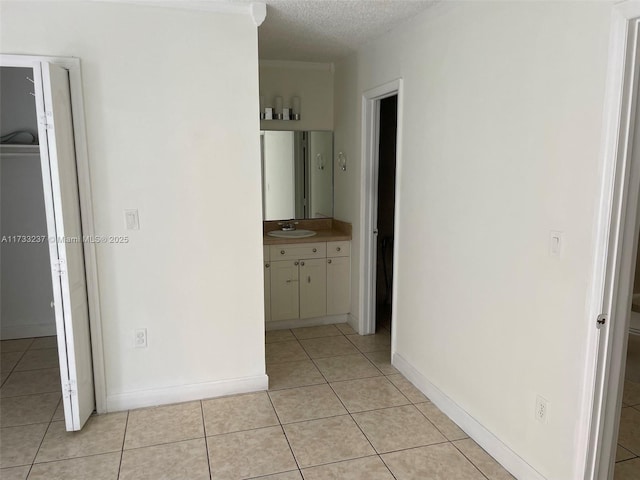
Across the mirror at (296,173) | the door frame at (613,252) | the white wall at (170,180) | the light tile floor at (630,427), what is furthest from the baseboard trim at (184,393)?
the light tile floor at (630,427)

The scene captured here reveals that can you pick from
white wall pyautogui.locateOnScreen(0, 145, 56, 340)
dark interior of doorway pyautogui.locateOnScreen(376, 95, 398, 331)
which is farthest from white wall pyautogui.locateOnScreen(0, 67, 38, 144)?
dark interior of doorway pyautogui.locateOnScreen(376, 95, 398, 331)

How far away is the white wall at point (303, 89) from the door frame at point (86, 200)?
2.00 m

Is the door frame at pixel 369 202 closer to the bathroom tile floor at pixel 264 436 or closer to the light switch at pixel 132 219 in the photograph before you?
the bathroom tile floor at pixel 264 436

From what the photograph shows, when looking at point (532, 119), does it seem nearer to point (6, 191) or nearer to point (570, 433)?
point (570, 433)

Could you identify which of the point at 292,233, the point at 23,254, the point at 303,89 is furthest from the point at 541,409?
the point at 23,254

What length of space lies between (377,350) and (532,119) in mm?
2275

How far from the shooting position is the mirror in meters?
4.42

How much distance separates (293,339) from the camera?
13.3 feet

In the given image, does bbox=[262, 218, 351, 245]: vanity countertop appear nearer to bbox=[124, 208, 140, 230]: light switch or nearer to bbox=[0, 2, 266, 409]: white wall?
bbox=[0, 2, 266, 409]: white wall

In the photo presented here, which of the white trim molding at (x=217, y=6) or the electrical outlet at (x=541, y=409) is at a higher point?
the white trim molding at (x=217, y=6)

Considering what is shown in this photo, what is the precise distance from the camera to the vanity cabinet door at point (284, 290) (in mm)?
4137

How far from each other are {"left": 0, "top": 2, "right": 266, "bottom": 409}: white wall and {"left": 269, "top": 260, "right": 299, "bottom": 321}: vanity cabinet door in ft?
3.43

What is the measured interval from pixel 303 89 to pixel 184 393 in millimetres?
2833

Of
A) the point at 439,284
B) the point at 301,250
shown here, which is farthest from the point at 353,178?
the point at 439,284
